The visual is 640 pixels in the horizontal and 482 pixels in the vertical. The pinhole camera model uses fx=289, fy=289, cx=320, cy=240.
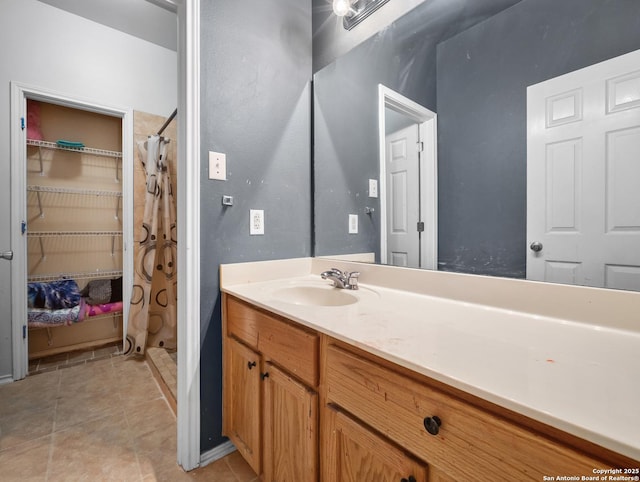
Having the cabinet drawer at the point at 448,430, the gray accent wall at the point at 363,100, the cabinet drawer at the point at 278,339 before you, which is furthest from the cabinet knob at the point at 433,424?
the gray accent wall at the point at 363,100

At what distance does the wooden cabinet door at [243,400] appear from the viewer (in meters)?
1.07

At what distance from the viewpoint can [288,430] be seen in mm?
903

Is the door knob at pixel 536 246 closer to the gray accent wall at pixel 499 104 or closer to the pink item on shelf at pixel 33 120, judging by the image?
the gray accent wall at pixel 499 104

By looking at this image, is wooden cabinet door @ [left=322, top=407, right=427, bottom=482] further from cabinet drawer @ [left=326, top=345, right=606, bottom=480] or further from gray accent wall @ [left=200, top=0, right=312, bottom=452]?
gray accent wall @ [left=200, top=0, right=312, bottom=452]

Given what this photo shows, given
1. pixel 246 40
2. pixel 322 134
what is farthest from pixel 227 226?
pixel 246 40

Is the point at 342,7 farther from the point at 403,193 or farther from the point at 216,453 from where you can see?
the point at 216,453

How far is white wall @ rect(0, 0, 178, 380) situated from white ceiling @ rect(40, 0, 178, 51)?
0.06 metres

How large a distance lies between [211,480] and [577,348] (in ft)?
4.53

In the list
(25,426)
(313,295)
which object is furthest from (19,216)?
(313,295)

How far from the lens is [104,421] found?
156 cm

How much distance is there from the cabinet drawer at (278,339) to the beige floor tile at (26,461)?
39.7 inches

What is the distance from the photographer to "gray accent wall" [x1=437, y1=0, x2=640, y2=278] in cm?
75

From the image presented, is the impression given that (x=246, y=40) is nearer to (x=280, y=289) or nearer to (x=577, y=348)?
(x=280, y=289)

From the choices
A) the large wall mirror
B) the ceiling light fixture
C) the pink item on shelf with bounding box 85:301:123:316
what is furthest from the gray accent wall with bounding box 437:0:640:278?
the pink item on shelf with bounding box 85:301:123:316
